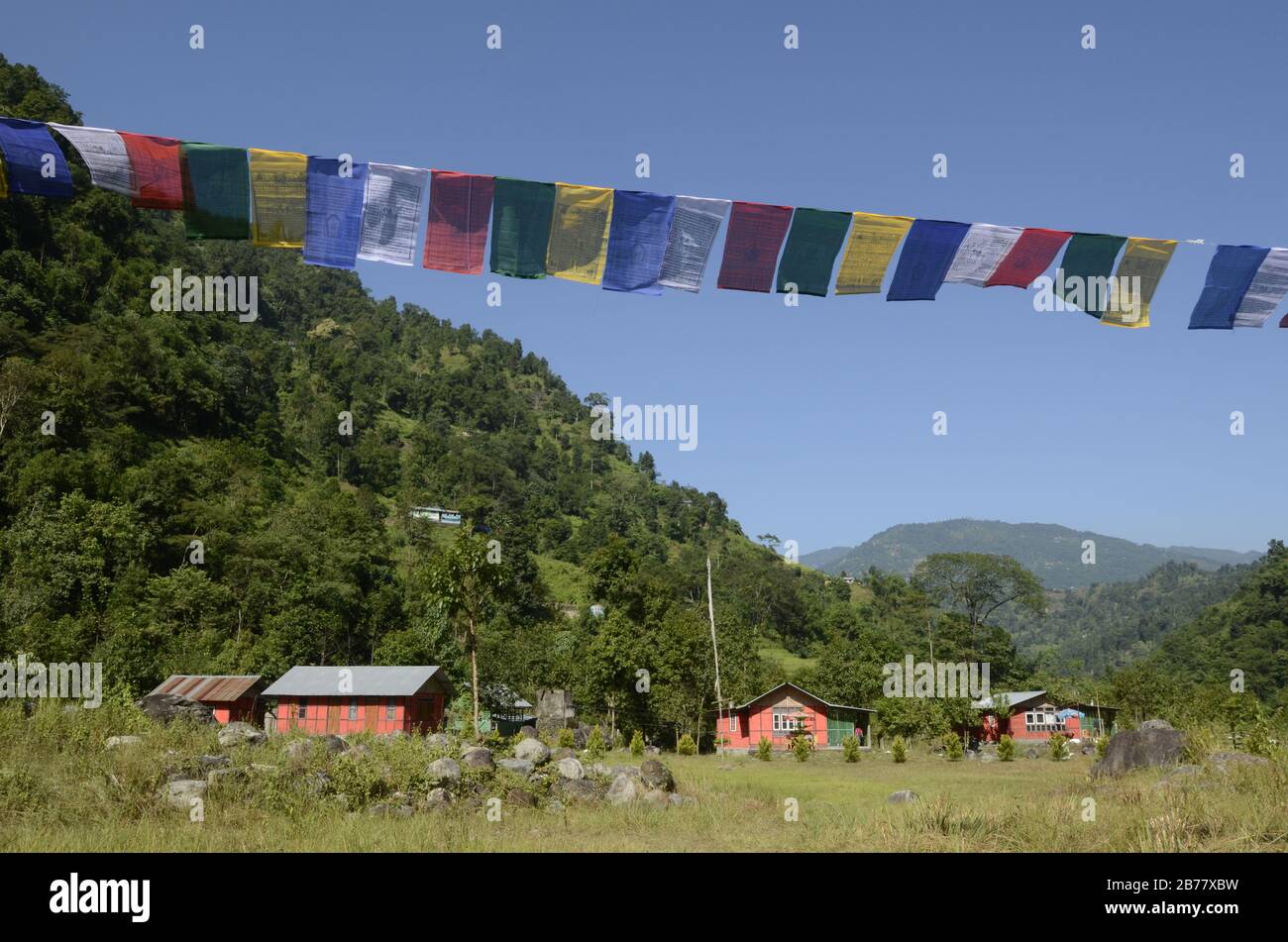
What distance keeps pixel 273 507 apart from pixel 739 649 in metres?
35.6

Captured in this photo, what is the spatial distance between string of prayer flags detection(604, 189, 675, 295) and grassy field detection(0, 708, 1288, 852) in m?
6.53

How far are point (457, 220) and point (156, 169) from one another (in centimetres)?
337

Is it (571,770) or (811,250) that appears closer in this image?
(811,250)

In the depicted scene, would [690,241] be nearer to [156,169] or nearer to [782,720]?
[156,169]

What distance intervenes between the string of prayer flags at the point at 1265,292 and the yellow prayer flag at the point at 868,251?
206 inches

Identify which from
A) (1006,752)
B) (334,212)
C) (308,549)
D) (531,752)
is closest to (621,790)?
(531,752)

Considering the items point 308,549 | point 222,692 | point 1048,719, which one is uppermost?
point 308,549

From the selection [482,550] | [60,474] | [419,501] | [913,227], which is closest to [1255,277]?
[913,227]

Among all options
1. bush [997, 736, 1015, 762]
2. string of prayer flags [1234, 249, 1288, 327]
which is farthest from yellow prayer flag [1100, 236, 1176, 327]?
bush [997, 736, 1015, 762]

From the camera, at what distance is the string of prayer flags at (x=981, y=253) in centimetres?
1088

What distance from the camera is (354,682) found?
36188 mm

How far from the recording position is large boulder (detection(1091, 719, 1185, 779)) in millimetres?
14053

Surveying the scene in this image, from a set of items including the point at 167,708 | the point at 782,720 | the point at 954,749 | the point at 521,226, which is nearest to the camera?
the point at 521,226
